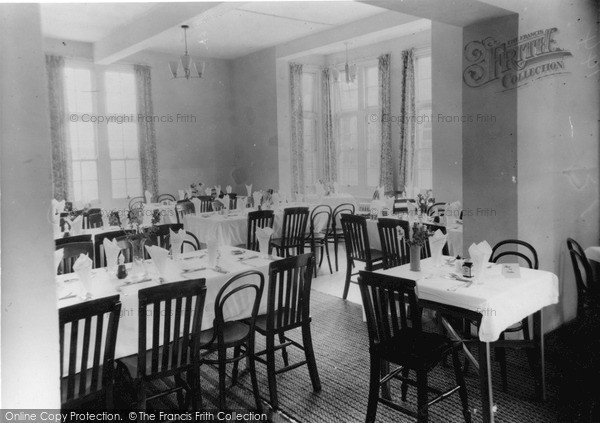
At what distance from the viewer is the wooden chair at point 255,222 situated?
5.82 metres

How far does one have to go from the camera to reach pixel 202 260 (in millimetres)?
3986

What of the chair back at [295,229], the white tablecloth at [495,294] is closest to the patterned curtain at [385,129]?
the chair back at [295,229]

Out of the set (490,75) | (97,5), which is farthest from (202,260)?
(97,5)

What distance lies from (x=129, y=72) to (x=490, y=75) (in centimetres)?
712

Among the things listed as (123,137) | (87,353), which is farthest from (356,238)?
(123,137)

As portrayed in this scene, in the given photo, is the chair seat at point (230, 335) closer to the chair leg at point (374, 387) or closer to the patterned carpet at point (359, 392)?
the patterned carpet at point (359, 392)

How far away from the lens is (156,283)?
3363mm

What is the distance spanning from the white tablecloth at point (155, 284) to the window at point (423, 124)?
499cm

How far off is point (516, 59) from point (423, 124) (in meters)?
4.42

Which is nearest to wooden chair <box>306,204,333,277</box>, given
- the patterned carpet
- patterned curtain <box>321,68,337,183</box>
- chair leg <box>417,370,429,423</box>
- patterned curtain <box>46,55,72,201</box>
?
patterned curtain <box>321,68,337,183</box>

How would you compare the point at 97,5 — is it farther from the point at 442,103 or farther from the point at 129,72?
the point at 442,103

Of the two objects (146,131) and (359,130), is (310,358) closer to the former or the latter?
(359,130)

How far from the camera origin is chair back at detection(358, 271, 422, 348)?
2.64 metres

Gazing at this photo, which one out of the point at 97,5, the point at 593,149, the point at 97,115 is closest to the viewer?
the point at 593,149
